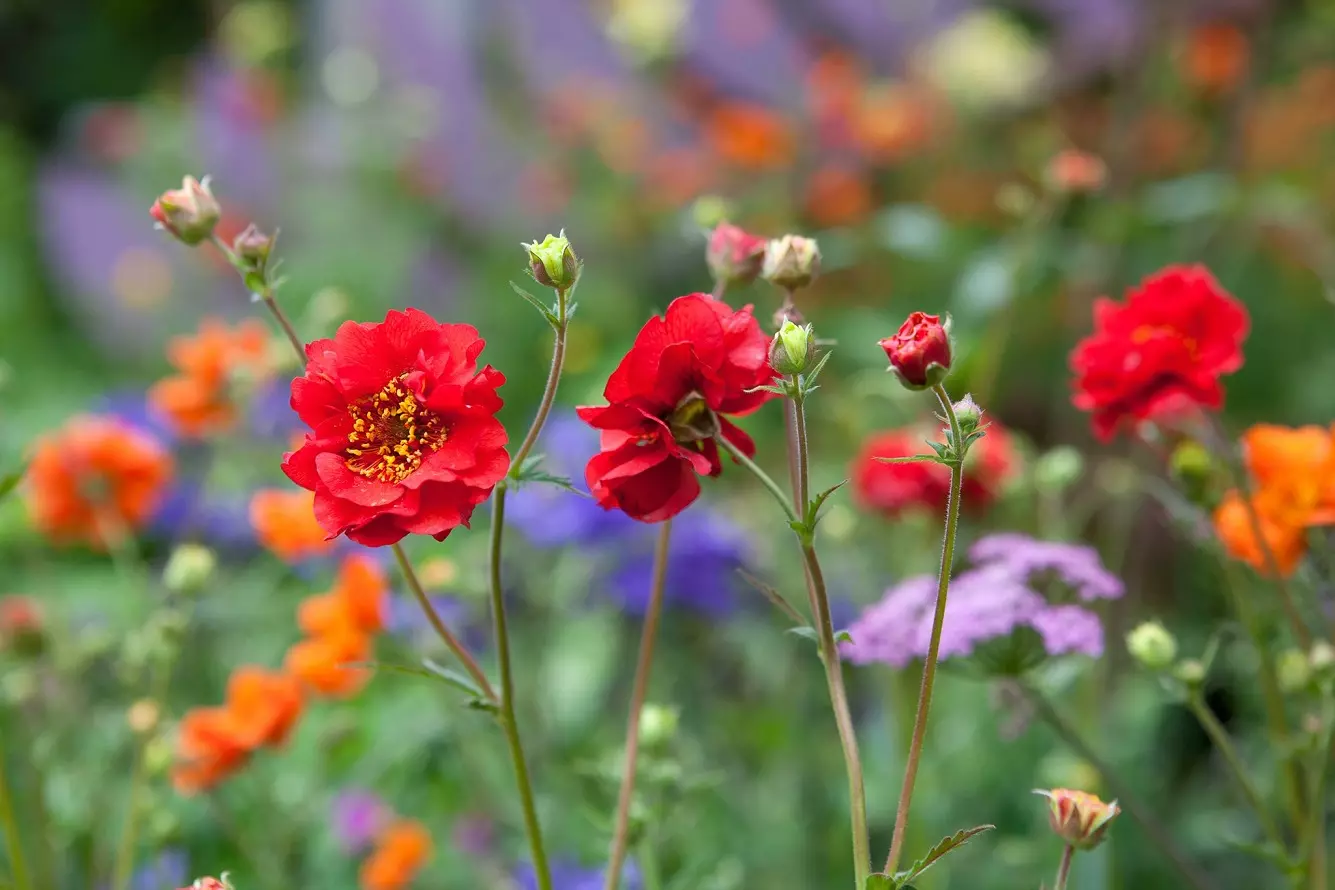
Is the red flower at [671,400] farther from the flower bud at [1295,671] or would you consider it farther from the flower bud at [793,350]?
the flower bud at [1295,671]

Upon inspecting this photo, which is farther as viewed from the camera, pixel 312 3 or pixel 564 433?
pixel 312 3

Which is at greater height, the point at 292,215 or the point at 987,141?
the point at 292,215

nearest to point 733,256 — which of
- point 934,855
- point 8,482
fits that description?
point 934,855

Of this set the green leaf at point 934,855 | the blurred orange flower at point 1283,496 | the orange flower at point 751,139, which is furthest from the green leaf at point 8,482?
the orange flower at point 751,139

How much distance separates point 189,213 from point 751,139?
142cm

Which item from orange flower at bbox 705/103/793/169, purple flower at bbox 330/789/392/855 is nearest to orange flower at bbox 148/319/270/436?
purple flower at bbox 330/789/392/855

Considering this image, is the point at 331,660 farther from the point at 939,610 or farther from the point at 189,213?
the point at 939,610

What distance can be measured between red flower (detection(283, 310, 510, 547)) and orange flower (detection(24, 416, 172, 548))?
58 cm

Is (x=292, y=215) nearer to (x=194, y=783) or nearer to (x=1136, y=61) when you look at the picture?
(x=1136, y=61)

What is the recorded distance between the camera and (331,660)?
0.81m

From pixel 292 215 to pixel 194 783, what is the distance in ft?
6.71

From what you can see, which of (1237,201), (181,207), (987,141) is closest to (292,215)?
(987,141)

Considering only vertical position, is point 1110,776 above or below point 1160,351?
below

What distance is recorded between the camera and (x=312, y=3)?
3.28m
